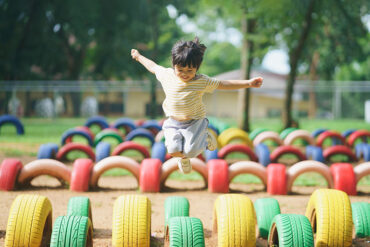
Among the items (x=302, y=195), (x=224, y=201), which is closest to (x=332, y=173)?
(x=302, y=195)

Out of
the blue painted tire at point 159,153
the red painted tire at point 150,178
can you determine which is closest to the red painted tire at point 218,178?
the red painted tire at point 150,178

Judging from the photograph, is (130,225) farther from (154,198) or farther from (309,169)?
(309,169)

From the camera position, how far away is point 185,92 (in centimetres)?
540

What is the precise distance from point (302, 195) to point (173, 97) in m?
4.51

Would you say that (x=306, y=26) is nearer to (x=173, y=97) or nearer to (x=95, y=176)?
(x=95, y=176)

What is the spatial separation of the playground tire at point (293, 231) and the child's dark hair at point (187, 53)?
6.57ft

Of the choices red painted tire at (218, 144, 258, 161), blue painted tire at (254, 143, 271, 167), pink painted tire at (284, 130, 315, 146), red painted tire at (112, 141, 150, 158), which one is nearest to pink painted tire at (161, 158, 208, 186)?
red painted tire at (218, 144, 258, 161)

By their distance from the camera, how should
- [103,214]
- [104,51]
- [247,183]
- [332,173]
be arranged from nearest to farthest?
[103,214], [332,173], [247,183], [104,51]

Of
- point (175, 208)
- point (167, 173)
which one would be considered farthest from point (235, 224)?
point (167, 173)

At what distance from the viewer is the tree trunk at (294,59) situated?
16.8 meters

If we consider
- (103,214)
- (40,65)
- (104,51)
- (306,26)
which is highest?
(104,51)

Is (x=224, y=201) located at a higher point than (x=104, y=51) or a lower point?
lower

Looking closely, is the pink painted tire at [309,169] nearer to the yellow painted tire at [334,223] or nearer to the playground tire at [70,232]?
the yellow painted tire at [334,223]

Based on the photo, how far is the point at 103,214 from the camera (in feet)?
24.0
